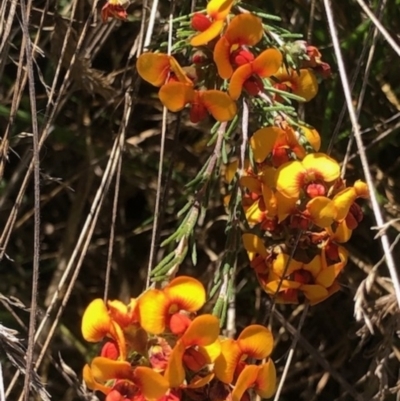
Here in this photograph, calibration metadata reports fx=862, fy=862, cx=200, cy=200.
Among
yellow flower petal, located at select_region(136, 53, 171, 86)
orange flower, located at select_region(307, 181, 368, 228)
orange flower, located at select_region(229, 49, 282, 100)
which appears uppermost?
orange flower, located at select_region(229, 49, 282, 100)

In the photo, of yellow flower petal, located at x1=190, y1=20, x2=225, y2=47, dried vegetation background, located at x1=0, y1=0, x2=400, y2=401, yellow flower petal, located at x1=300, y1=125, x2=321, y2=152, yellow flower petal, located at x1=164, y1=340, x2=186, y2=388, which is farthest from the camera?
dried vegetation background, located at x1=0, y1=0, x2=400, y2=401

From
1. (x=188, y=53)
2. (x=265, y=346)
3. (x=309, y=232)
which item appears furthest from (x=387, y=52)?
(x=265, y=346)

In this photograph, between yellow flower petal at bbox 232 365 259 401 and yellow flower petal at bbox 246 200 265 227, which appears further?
yellow flower petal at bbox 246 200 265 227

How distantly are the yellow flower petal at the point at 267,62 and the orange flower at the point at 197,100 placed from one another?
0.13 ft

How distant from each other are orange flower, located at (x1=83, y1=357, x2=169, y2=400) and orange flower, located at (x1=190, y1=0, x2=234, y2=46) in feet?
1.04

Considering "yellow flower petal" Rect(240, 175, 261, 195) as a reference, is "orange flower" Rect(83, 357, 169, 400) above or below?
below

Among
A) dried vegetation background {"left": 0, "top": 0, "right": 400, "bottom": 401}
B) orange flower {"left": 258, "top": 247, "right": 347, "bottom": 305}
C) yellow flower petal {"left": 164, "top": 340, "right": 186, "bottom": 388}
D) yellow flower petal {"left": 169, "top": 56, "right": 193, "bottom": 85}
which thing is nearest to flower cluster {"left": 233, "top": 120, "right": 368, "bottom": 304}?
orange flower {"left": 258, "top": 247, "right": 347, "bottom": 305}

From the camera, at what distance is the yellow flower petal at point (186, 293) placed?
30.5 inches

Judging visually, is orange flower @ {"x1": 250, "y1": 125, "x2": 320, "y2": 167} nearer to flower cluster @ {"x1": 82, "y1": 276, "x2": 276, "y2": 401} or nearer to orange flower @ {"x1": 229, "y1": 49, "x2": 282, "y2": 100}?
orange flower @ {"x1": 229, "y1": 49, "x2": 282, "y2": 100}

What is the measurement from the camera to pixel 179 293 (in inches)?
30.6

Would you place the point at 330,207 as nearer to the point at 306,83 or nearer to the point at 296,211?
the point at 296,211

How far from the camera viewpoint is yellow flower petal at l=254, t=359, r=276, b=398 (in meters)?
0.80

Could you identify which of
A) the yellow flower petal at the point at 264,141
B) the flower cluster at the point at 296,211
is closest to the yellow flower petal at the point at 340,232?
the flower cluster at the point at 296,211

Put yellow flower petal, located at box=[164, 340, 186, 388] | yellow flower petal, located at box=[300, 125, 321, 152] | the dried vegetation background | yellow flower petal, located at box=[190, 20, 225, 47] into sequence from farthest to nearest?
the dried vegetation background → yellow flower petal, located at box=[300, 125, 321, 152] → yellow flower petal, located at box=[190, 20, 225, 47] → yellow flower petal, located at box=[164, 340, 186, 388]
